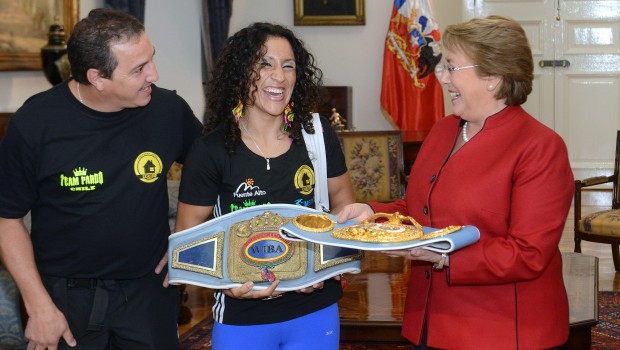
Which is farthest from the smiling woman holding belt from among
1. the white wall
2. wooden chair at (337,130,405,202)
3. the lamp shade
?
the white wall

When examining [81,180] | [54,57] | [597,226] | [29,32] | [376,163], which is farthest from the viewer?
[376,163]

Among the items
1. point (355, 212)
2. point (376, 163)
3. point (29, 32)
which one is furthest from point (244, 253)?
point (376, 163)

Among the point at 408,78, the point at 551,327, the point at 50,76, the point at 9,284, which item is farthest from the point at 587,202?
the point at 551,327

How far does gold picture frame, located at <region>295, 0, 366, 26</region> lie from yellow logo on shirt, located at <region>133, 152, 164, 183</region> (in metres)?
6.87

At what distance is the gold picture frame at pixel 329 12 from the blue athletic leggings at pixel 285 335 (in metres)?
7.04

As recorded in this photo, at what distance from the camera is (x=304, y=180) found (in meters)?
2.37

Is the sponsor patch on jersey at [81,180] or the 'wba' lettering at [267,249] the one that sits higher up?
the sponsor patch on jersey at [81,180]

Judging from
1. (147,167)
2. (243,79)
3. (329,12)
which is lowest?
(147,167)

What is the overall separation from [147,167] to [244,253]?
41 centimetres

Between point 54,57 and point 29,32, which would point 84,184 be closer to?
point 54,57

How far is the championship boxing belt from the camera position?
7.22 ft

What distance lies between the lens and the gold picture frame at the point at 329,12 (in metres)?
9.05

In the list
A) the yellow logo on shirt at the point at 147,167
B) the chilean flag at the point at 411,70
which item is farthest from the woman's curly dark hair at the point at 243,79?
the chilean flag at the point at 411,70

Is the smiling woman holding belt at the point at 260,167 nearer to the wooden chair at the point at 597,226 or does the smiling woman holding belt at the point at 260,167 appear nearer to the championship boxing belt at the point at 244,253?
the championship boxing belt at the point at 244,253
